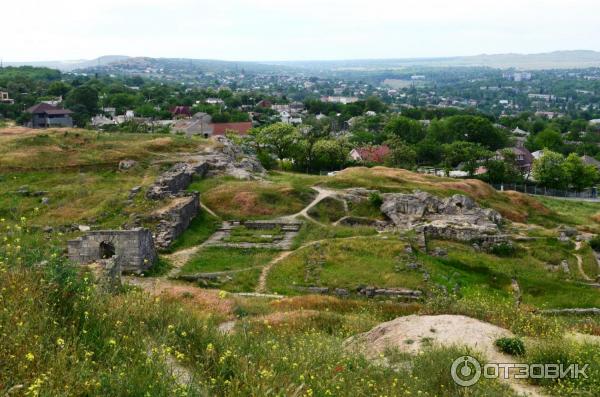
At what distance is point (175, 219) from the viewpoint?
105 feet

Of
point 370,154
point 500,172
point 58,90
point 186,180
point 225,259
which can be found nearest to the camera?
point 225,259

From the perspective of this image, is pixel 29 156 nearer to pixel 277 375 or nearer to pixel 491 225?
A: pixel 491 225

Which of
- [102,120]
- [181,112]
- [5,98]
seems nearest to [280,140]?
[102,120]

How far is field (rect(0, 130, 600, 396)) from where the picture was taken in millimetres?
9133

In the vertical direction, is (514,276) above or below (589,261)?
above

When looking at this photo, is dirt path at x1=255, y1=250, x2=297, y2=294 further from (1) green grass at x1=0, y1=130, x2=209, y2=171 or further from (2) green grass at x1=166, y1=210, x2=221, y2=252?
(1) green grass at x1=0, y1=130, x2=209, y2=171

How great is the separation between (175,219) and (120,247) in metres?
5.43

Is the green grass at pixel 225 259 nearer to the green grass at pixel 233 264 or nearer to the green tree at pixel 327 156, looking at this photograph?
the green grass at pixel 233 264

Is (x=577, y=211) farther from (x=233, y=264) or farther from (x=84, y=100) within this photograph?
(x=84, y=100)

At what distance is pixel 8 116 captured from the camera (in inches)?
3415

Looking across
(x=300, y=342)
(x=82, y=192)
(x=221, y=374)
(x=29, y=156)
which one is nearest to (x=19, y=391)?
(x=221, y=374)

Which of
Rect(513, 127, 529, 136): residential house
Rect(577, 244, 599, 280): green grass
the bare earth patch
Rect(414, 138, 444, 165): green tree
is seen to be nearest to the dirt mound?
the bare earth patch

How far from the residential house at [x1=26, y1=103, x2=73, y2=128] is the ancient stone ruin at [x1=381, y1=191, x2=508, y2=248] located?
5974 cm

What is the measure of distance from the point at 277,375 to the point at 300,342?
3339 millimetres
